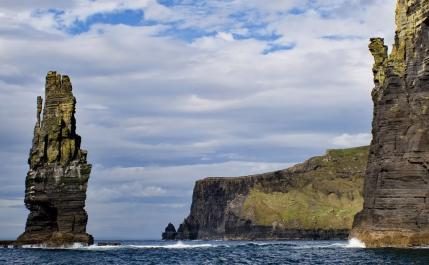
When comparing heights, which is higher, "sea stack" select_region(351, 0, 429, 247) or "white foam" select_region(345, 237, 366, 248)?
"sea stack" select_region(351, 0, 429, 247)

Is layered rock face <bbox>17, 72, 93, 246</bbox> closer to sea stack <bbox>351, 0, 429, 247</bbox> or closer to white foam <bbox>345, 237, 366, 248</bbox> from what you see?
white foam <bbox>345, 237, 366, 248</bbox>

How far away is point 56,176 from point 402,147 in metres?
58.3

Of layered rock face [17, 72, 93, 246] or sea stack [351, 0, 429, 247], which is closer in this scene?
sea stack [351, 0, 429, 247]

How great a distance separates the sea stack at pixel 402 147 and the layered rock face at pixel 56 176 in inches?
1871

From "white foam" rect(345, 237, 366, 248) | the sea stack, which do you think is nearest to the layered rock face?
"white foam" rect(345, 237, 366, 248)

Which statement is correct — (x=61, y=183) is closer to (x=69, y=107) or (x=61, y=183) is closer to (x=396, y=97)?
(x=69, y=107)

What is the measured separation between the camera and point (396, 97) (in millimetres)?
119688

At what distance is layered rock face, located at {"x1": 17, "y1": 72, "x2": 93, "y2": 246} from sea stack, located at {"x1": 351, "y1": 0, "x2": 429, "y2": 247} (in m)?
47.5

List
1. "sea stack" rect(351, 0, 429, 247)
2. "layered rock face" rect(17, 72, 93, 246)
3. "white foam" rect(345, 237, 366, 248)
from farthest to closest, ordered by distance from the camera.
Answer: "layered rock face" rect(17, 72, 93, 246)
"white foam" rect(345, 237, 366, 248)
"sea stack" rect(351, 0, 429, 247)

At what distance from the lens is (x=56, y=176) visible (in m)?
130

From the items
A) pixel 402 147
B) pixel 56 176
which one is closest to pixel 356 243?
pixel 402 147

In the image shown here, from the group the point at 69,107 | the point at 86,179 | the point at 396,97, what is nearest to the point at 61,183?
the point at 86,179

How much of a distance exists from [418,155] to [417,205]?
7851 mm

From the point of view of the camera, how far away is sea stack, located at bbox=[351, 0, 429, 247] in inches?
4262
